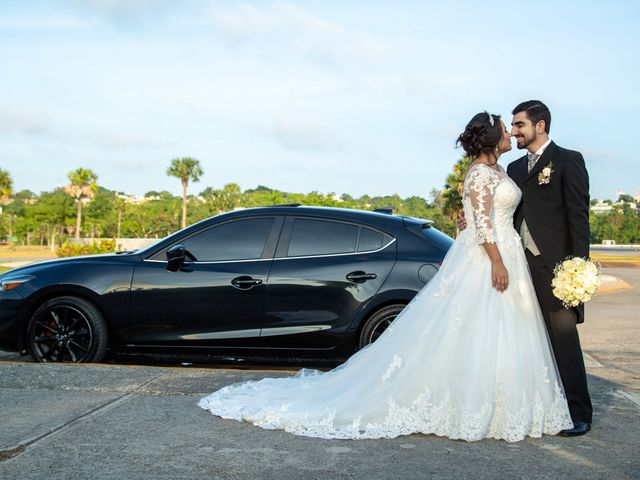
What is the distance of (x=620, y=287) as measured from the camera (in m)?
22.1

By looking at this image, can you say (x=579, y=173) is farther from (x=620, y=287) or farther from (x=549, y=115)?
(x=620, y=287)

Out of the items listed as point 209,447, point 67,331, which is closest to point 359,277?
point 67,331

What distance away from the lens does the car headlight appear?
730cm

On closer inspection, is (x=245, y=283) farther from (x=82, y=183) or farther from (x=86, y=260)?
(x=82, y=183)

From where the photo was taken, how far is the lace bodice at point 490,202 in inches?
193

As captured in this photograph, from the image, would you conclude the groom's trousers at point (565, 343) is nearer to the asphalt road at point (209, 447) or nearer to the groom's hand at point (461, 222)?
the asphalt road at point (209, 447)

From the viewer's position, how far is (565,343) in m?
4.83

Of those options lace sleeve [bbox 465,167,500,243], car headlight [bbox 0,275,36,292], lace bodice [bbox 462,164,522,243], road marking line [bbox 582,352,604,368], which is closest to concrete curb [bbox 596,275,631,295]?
road marking line [bbox 582,352,604,368]

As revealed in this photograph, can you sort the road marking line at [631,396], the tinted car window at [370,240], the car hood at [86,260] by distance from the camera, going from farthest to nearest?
the car hood at [86,260]
the tinted car window at [370,240]
the road marking line at [631,396]

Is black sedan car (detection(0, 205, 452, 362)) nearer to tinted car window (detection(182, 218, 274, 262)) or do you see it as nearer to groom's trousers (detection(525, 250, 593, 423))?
tinted car window (detection(182, 218, 274, 262))

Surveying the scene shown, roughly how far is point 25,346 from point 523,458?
16.1ft

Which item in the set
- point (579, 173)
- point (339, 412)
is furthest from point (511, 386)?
point (579, 173)

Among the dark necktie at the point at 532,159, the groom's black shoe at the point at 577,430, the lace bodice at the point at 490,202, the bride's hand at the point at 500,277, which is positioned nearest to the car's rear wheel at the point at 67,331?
the lace bodice at the point at 490,202

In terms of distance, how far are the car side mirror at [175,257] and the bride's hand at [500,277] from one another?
323cm
